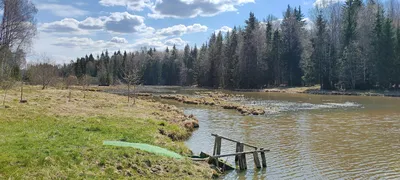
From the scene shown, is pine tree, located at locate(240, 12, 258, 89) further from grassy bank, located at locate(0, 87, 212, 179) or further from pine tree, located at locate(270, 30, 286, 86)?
grassy bank, located at locate(0, 87, 212, 179)

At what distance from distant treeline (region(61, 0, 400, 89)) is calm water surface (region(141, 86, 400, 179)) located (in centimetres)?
3358

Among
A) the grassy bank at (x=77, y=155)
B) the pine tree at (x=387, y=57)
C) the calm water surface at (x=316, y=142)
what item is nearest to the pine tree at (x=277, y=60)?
the pine tree at (x=387, y=57)

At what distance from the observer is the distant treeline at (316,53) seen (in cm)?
7331

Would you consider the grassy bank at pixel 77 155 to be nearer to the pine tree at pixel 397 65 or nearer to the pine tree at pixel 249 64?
the pine tree at pixel 397 65

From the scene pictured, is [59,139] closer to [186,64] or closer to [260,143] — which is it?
[260,143]

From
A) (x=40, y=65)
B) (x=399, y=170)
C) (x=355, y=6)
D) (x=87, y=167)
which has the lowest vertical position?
(x=399, y=170)

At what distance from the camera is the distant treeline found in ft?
241

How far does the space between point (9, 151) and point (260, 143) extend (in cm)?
1464

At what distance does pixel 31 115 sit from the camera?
21.8m

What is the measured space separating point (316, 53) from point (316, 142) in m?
66.6

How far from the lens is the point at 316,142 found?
22.5 meters

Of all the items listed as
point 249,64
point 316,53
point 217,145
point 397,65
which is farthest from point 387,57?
point 217,145

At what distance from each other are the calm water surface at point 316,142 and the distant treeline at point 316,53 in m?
33.6

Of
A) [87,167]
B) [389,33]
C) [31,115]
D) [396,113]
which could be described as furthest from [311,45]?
[87,167]
